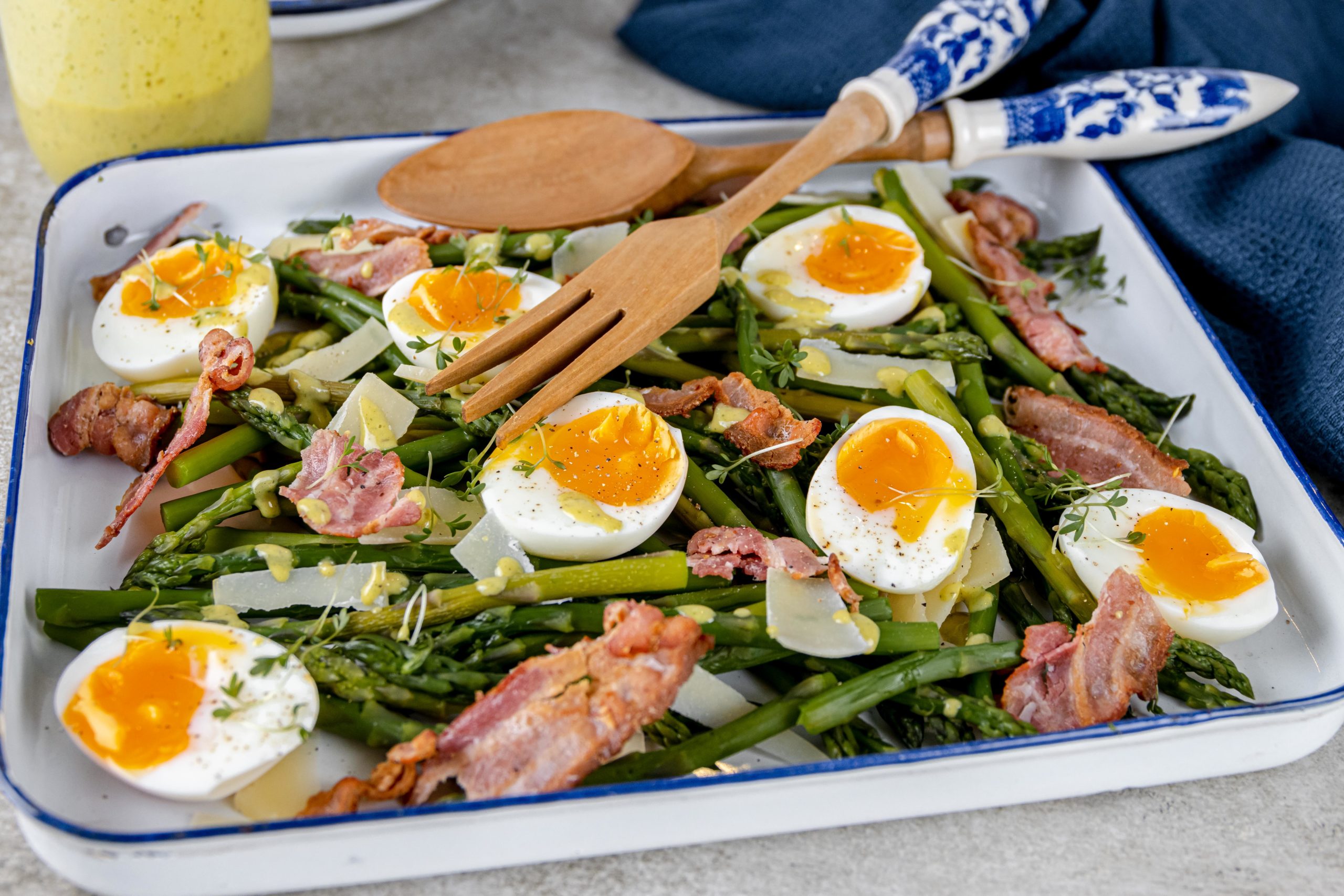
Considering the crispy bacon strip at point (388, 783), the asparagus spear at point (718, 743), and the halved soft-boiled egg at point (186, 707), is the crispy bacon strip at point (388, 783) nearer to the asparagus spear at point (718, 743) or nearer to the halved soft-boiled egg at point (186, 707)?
the halved soft-boiled egg at point (186, 707)

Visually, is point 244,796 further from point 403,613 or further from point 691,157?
point 691,157

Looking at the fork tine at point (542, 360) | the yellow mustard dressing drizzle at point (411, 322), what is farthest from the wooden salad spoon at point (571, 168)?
the fork tine at point (542, 360)

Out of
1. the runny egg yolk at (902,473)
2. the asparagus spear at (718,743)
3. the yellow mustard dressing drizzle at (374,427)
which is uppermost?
the runny egg yolk at (902,473)

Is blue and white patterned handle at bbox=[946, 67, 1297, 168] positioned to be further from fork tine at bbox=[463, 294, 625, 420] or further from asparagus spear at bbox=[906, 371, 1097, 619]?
fork tine at bbox=[463, 294, 625, 420]

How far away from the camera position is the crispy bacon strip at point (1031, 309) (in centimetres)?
365

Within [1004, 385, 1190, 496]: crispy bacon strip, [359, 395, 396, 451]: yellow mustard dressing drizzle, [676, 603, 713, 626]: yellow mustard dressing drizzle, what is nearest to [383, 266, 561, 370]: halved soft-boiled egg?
[359, 395, 396, 451]: yellow mustard dressing drizzle

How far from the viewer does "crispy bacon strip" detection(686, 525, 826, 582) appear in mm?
2762

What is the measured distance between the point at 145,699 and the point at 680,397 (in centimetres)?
157

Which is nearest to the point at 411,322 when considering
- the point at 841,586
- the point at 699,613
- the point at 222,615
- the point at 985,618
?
the point at 222,615

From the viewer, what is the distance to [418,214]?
3.81 m

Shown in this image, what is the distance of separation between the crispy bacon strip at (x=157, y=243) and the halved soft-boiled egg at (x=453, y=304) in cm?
96

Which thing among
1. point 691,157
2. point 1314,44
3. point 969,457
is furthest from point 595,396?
point 1314,44

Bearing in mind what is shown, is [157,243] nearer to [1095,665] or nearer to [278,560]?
[278,560]

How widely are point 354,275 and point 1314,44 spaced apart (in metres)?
4.06
